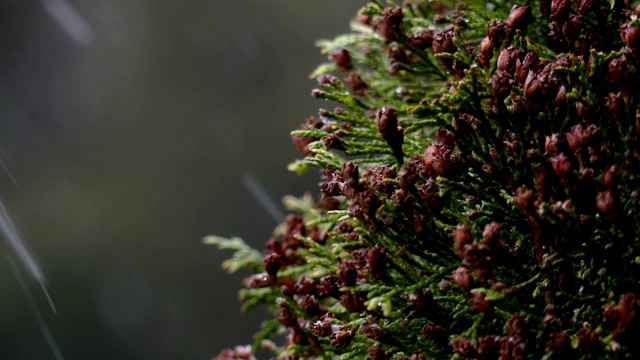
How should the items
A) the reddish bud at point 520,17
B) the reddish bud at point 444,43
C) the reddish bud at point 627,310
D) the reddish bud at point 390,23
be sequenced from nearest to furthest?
the reddish bud at point 627,310, the reddish bud at point 520,17, the reddish bud at point 444,43, the reddish bud at point 390,23

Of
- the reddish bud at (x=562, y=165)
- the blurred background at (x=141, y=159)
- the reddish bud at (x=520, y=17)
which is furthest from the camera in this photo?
the blurred background at (x=141, y=159)

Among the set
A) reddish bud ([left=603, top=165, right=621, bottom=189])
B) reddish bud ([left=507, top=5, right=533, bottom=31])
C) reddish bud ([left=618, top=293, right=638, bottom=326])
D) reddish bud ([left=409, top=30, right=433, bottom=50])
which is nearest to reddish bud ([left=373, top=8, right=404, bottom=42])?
reddish bud ([left=409, top=30, right=433, bottom=50])

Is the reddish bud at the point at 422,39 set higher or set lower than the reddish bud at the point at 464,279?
higher

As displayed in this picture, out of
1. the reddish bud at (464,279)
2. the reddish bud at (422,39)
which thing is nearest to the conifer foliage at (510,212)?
the reddish bud at (464,279)

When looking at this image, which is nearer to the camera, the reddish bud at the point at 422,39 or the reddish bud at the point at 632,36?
the reddish bud at the point at 632,36

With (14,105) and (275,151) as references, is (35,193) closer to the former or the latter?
(14,105)

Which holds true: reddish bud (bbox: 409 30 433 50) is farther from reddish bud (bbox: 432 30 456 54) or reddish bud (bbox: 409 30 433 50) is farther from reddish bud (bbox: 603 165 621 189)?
reddish bud (bbox: 603 165 621 189)

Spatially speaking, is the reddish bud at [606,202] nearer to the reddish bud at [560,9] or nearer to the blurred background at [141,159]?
the reddish bud at [560,9]

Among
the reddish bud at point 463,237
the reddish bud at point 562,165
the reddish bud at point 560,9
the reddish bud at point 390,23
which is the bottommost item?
the reddish bud at point 463,237
